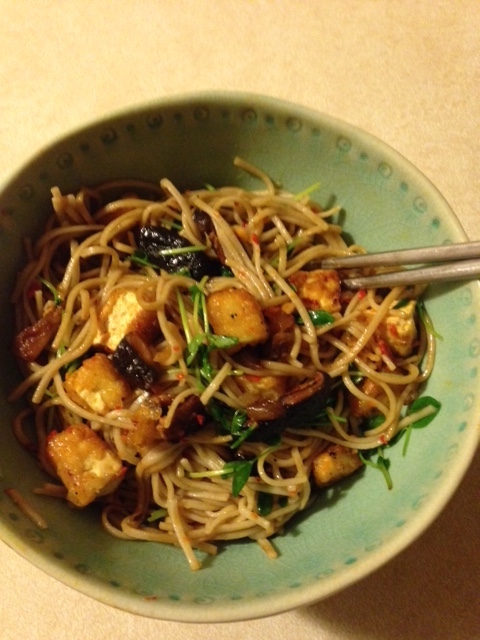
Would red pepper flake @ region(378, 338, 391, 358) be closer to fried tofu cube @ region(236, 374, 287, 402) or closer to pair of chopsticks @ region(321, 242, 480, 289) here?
pair of chopsticks @ region(321, 242, 480, 289)

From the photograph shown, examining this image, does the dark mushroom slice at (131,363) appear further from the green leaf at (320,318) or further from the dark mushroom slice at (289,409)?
the green leaf at (320,318)

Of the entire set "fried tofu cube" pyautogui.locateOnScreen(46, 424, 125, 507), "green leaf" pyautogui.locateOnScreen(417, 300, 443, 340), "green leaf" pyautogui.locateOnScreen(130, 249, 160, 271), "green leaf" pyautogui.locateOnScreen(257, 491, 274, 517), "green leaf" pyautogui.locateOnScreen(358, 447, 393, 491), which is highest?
"green leaf" pyautogui.locateOnScreen(130, 249, 160, 271)

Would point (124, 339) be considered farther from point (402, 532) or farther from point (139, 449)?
point (402, 532)

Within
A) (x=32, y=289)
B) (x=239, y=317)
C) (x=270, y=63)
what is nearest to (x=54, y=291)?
(x=32, y=289)

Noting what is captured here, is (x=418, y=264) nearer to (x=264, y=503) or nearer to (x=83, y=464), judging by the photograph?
(x=264, y=503)

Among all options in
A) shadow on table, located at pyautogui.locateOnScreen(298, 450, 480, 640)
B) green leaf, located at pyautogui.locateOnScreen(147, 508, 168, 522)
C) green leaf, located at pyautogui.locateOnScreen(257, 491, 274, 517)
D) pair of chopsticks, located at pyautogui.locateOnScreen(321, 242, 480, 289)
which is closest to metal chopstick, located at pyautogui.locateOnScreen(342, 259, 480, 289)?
pair of chopsticks, located at pyautogui.locateOnScreen(321, 242, 480, 289)

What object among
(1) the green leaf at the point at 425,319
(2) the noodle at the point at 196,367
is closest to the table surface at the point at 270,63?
(1) the green leaf at the point at 425,319
